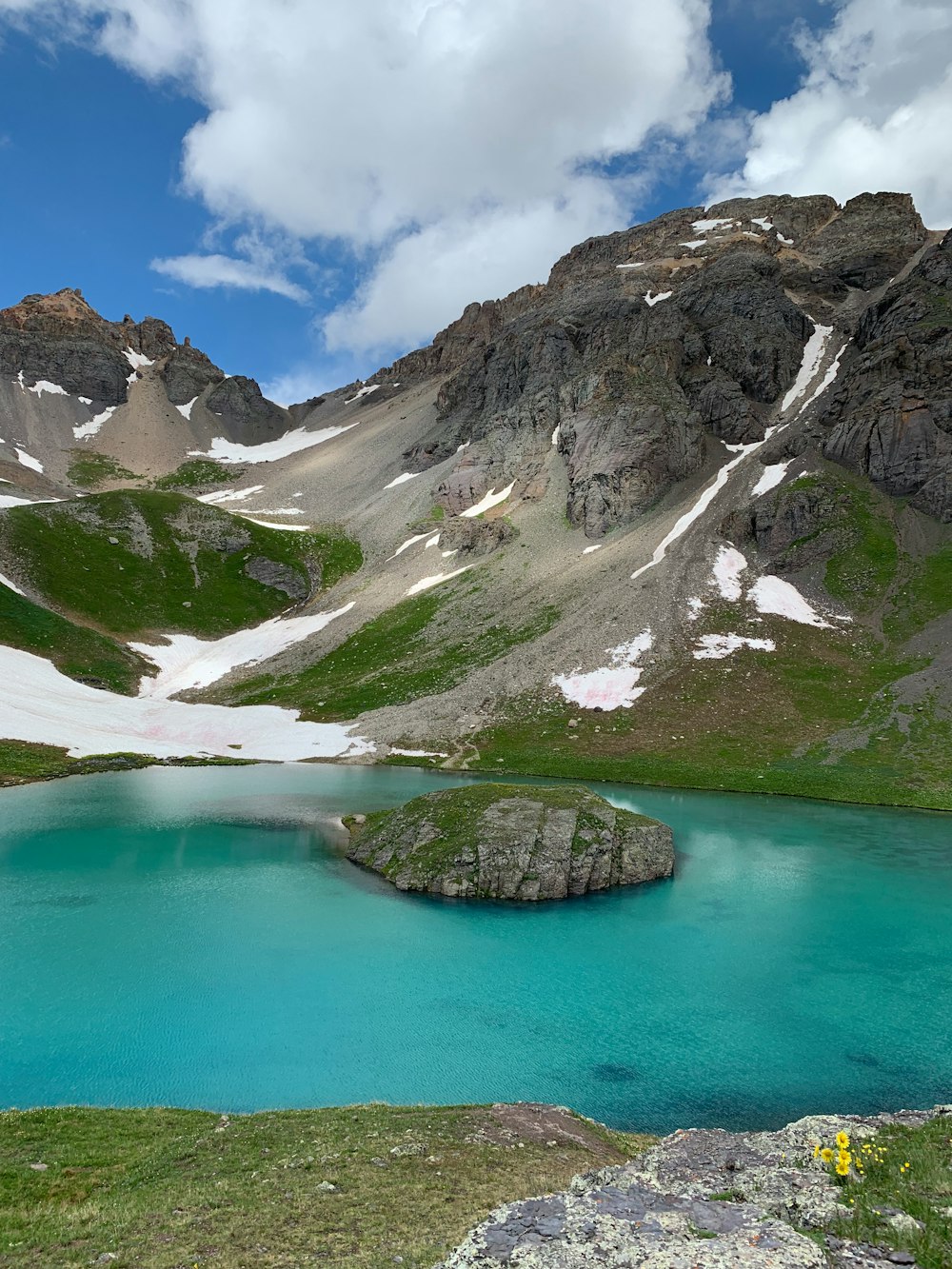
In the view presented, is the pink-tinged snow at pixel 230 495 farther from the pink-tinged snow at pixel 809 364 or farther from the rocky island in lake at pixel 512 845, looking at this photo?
the rocky island in lake at pixel 512 845

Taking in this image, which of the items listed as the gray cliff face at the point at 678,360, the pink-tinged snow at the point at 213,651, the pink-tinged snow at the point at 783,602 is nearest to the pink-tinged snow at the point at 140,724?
the pink-tinged snow at the point at 213,651

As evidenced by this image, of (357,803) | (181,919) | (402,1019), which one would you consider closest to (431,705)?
(357,803)

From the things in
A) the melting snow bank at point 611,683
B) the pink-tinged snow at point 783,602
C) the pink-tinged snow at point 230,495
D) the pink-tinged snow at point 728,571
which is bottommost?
the melting snow bank at point 611,683

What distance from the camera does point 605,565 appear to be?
92750mm

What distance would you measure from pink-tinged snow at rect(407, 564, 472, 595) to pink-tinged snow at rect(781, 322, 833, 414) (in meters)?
62.9

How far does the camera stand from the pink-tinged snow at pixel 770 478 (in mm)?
98450

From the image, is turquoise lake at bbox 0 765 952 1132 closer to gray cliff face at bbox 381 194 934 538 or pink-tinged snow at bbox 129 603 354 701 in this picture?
pink-tinged snow at bbox 129 603 354 701

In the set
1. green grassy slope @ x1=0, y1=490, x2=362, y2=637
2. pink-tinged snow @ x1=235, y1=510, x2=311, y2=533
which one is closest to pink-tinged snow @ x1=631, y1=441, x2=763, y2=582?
green grassy slope @ x1=0, y1=490, x2=362, y2=637

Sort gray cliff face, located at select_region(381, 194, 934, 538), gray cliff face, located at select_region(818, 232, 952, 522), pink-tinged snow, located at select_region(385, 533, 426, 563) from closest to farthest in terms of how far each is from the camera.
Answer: gray cliff face, located at select_region(818, 232, 952, 522) → gray cliff face, located at select_region(381, 194, 934, 538) → pink-tinged snow, located at select_region(385, 533, 426, 563)

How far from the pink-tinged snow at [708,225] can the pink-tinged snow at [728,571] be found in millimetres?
132673

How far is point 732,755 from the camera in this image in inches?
2394

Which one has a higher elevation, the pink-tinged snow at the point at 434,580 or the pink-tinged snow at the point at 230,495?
the pink-tinged snow at the point at 230,495

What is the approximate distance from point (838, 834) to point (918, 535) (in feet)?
198

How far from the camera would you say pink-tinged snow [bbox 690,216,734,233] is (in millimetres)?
180125
